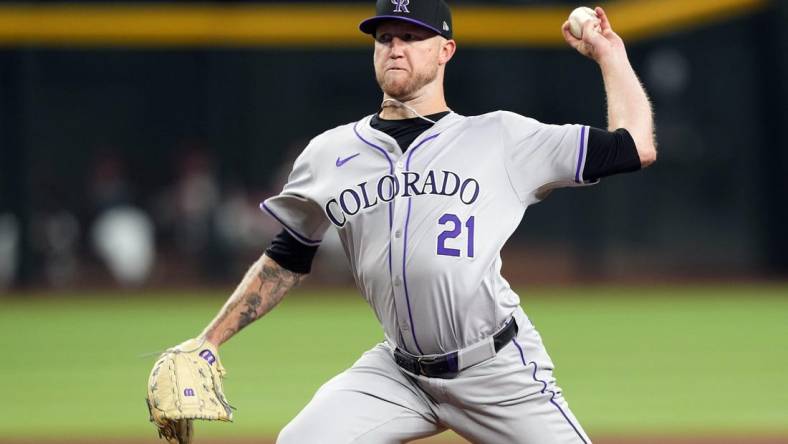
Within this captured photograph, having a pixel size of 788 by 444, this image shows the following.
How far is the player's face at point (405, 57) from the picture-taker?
→ 3965 mm

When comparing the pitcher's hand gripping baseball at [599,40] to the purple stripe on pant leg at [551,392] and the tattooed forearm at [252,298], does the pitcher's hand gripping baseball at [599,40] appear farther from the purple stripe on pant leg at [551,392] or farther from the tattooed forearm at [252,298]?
the tattooed forearm at [252,298]

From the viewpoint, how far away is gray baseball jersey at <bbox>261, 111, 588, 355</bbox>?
383 cm

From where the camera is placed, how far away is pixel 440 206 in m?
3.87

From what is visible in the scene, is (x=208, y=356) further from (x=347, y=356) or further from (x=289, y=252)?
(x=347, y=356)

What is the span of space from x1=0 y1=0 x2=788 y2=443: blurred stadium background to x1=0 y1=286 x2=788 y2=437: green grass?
121mm

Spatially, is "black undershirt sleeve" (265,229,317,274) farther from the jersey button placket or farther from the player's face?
the player's face

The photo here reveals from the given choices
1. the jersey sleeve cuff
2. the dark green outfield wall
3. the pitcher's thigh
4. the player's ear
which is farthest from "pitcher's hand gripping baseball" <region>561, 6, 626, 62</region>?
the dark green outfield wall

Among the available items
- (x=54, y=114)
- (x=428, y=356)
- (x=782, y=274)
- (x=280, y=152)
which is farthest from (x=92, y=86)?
(x=428, y=356)

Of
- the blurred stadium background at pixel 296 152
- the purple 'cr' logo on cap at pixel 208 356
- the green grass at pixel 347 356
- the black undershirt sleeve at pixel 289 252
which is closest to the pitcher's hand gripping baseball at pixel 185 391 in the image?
the purple 'cr' logo on cap at pixel 208 356

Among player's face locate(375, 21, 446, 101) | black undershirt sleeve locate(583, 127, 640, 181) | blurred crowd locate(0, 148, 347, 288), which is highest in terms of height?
player's face locate(375, 21, 446, 101)

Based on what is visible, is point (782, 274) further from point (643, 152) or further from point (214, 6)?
point (643, 152)

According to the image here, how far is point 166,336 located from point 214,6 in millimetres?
6738

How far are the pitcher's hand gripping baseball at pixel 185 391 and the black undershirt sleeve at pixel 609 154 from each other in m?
1.29

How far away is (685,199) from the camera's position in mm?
18438
